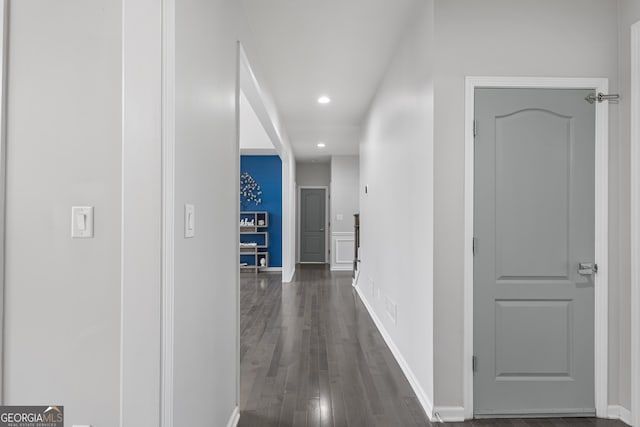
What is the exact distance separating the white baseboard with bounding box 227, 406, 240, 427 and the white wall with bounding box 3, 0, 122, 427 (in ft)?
3.37

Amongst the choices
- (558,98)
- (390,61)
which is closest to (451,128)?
(558,98)

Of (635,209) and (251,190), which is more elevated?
(251,190)

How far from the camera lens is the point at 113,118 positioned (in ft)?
4.22

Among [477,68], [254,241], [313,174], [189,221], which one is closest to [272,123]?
[477,68]

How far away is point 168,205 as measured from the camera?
1.21 metres

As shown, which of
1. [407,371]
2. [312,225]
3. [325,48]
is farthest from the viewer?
[312,225]

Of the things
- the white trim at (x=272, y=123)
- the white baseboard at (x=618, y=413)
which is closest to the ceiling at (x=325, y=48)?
the white trim at (x=272, y=123)

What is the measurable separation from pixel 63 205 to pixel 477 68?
7.83 feet

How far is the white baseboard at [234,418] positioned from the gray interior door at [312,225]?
7943mm

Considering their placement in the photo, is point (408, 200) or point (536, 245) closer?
point (536, 245)

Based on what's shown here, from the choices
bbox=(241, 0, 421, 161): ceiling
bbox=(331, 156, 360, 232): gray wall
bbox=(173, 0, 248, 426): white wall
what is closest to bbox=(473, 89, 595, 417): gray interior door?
bbox=(241, 0, 421, 161): ceiling

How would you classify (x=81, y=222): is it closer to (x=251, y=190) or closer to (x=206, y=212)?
(x=206, y=212)

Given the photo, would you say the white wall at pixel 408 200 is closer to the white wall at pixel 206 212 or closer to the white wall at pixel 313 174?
the white wall at pixel 206 212

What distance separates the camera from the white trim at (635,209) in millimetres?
2283
